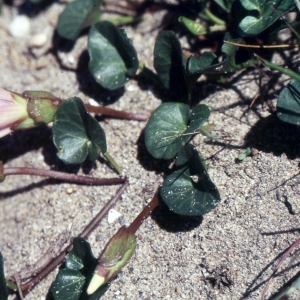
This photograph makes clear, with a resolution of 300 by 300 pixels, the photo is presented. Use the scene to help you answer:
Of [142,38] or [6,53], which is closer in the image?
[142,38]

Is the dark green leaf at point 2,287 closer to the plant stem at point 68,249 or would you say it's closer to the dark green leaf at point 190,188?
the plant stem at point 68,249

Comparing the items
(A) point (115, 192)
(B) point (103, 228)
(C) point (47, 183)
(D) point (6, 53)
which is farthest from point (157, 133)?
(D) point (6, 53)

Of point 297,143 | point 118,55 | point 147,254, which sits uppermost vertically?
point 118,55

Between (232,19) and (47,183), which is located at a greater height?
(232,19)

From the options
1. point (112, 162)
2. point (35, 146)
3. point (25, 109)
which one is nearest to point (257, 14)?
point (112, 162)

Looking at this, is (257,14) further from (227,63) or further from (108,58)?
(108,58)

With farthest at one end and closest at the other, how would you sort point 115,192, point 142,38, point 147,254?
point 142,38 < point 115,192 < point 147,254

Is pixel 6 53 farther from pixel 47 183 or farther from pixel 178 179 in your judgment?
pixel 178 179

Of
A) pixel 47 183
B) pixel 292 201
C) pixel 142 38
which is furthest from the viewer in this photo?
pixel 142 38
